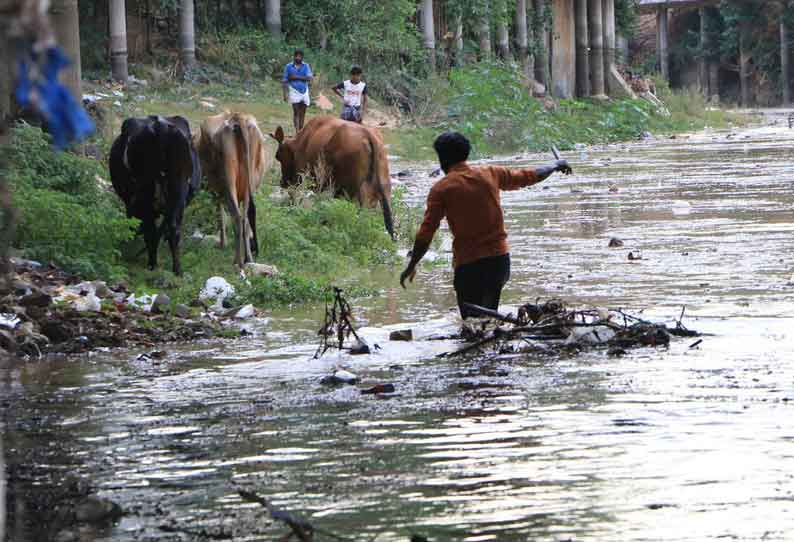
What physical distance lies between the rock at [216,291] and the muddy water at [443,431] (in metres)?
0.60

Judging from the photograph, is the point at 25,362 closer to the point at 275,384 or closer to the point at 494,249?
the point at 275,384

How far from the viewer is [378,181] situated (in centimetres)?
1485

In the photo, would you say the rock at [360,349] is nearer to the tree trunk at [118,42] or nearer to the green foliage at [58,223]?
the green foliage at [58,223]

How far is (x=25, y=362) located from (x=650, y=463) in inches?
178

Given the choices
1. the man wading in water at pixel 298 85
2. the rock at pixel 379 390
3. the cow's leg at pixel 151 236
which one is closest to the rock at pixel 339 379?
the rock at pixel 379 390

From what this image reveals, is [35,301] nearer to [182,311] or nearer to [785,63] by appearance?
[182,311]

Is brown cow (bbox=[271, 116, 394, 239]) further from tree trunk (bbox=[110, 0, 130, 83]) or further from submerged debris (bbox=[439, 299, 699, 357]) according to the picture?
tree trunk (bbox=[110, 0, 130, 83])

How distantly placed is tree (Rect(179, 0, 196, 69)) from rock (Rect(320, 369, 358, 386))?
2373 centimetres

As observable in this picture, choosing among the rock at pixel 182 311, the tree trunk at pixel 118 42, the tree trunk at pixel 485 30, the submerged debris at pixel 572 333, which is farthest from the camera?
the tree trunk at pixel 485 30

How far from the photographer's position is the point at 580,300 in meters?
11.0

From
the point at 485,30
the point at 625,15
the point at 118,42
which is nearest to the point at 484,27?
the point at 485,30

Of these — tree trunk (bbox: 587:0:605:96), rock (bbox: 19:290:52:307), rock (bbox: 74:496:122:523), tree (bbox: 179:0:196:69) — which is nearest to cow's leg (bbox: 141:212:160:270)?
rock (bbox: 19:290:52:307)

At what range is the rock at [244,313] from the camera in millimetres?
10824

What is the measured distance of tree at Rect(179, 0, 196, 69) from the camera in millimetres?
30906
